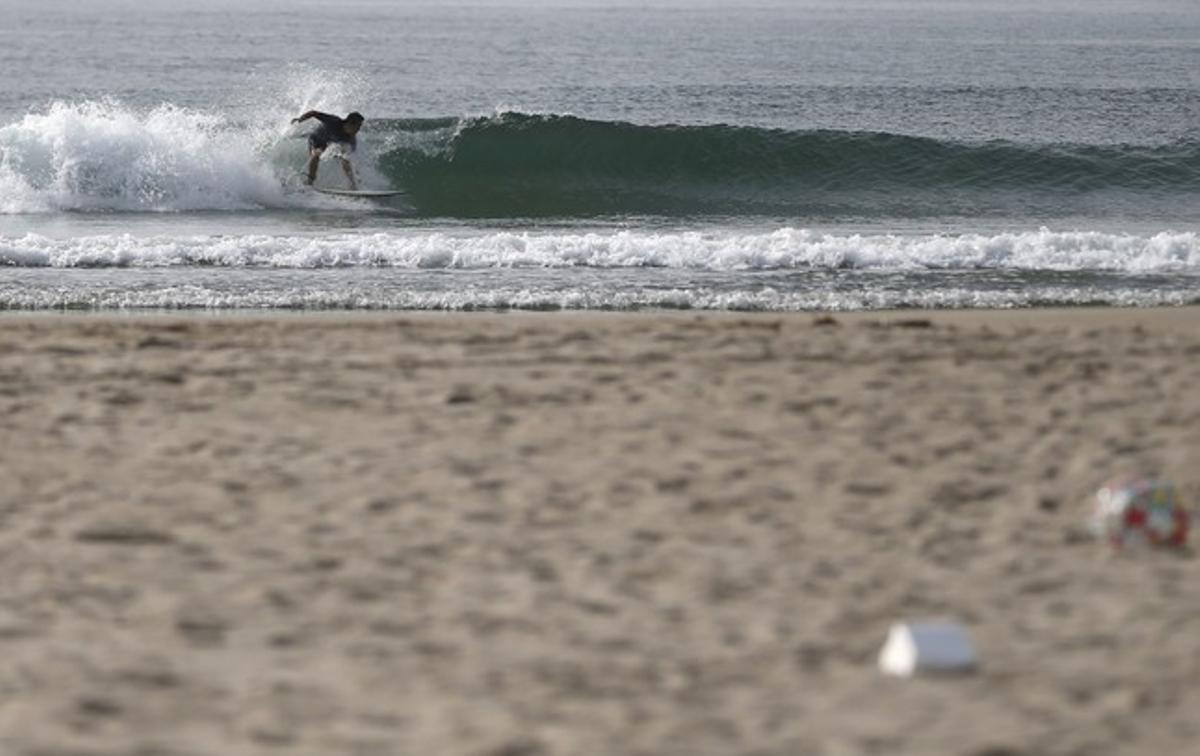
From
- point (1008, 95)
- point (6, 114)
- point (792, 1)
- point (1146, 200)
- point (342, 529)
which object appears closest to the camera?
point (342, 529)

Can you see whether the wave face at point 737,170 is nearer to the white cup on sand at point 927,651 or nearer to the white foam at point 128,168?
the white foam at point 128,168

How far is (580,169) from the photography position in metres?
26.0

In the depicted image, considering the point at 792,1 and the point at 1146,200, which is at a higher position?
the point at 792,1

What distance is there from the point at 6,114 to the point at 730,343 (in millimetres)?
26760

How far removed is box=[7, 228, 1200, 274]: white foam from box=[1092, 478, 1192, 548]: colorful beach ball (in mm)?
9521

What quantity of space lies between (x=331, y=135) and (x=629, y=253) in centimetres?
637

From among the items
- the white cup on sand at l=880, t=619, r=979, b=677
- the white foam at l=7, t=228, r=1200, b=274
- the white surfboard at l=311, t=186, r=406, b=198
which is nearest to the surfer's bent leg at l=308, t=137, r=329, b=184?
A: the white surfboard at l=311, t=186, r=406, b=198

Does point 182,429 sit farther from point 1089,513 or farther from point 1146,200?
point 1146,200

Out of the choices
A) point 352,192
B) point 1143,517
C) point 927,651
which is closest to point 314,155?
point 352,192

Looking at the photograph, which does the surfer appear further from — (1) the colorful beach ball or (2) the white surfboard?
(1) the colorful beach ball

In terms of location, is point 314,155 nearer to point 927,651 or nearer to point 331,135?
point 331,135

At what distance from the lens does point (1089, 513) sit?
23.4ft

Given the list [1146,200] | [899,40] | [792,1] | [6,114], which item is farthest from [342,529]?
[792,1]

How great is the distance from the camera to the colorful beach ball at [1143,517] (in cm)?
674
